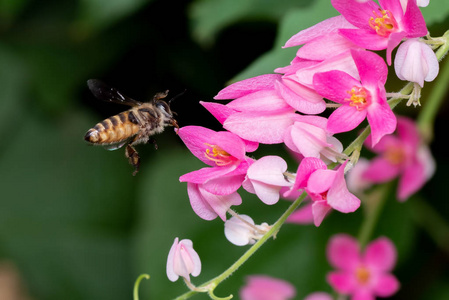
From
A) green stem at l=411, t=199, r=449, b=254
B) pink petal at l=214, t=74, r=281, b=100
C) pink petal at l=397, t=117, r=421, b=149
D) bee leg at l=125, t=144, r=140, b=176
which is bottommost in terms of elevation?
green stem at l=411, t=199, r=449, b=254

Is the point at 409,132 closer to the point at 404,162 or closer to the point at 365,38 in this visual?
the point at 404,162

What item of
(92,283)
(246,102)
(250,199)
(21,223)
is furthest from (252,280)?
(21,223)

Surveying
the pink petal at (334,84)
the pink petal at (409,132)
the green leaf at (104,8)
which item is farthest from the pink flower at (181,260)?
the green leaf at (104,8)

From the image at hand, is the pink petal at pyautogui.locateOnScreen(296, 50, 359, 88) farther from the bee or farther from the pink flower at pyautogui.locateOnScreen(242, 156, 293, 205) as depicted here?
the bee

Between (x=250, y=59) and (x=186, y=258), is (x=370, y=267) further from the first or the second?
(x=250, y=59)

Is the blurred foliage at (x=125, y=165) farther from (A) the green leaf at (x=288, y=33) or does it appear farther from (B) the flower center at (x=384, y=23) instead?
(B) the flower center at (x=384, y=23)

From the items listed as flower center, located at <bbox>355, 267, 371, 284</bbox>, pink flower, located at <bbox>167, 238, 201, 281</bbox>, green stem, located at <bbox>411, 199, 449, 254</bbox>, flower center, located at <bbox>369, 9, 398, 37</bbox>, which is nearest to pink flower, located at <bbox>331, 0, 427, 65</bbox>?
flower center, located at <bbox>369, 9, 398, 37</bbox>
